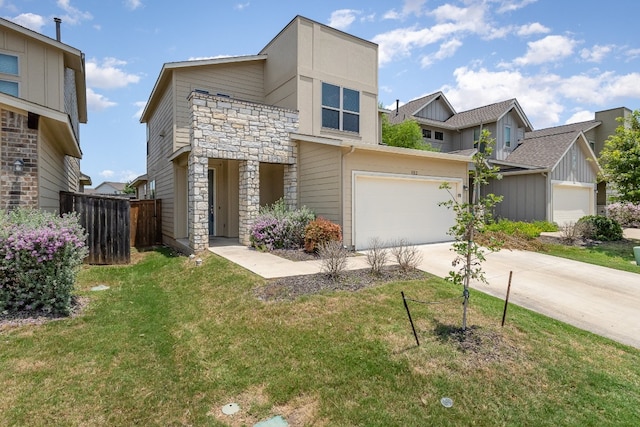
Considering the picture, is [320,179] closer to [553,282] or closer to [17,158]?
[553,282]

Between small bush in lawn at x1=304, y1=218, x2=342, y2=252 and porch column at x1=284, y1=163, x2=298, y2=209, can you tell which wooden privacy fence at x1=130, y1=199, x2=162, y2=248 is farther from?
small bush in lawn at x1=304, y1=218, x2=342, y2=252

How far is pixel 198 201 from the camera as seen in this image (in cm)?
939

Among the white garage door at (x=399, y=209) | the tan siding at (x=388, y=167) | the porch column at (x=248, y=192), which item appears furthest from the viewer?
the porch column at (x=248, y=192)

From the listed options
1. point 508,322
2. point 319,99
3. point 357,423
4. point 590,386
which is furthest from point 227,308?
point 319,99

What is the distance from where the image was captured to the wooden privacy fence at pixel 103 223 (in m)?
9.43

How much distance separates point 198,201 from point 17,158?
388 centimetres

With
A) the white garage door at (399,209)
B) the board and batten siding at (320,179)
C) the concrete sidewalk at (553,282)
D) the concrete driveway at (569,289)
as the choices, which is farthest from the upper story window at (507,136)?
the board and batten siding at (320,179)

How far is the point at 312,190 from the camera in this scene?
1080 cm

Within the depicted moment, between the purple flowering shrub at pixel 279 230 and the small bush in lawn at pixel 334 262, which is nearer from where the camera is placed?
the small bush in lawn at pixel 334 262

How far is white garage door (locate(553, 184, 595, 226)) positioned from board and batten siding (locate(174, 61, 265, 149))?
1462 cm

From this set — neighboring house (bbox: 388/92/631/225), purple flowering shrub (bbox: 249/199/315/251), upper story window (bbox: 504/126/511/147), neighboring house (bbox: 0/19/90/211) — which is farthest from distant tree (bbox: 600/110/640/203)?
neighboring house (bbox: 0/19/90/211)

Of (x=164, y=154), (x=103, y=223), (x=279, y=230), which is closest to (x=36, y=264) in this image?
(x=103, y=223)

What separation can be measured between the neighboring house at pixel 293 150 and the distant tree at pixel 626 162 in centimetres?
568

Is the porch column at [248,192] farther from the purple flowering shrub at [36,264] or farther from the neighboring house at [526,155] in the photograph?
the neighboring house at [526,155]
